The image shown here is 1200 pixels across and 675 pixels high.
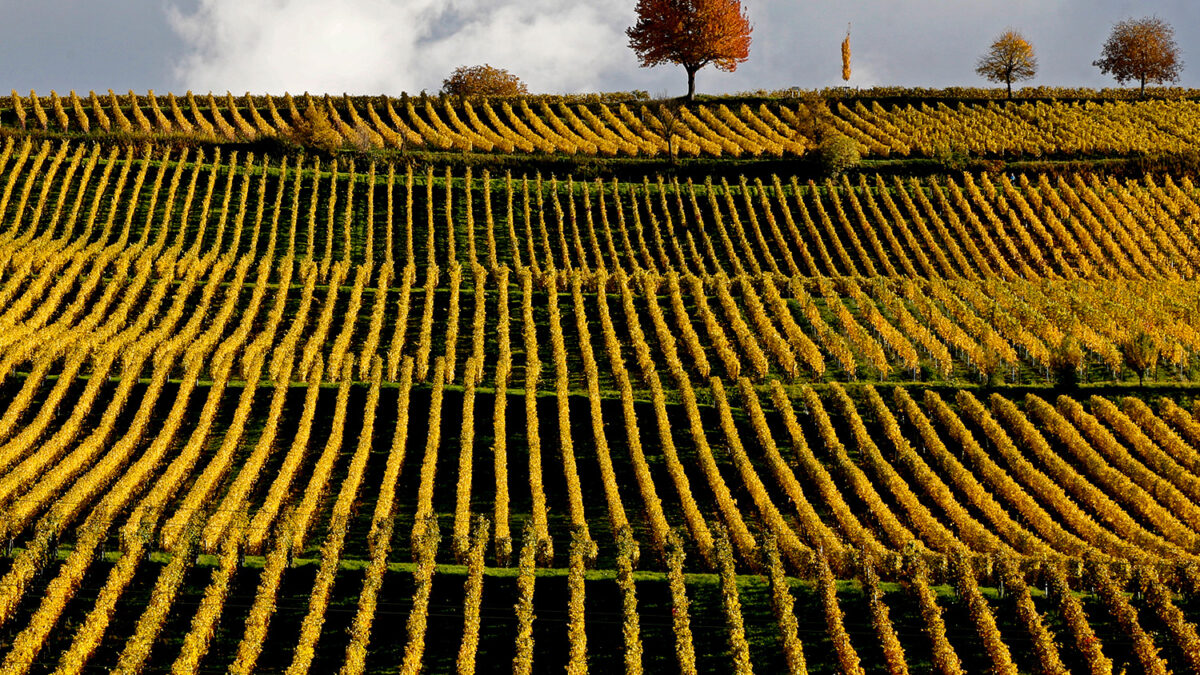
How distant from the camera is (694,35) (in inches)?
3196

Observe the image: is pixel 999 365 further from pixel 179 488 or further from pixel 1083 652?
pixel 179 488

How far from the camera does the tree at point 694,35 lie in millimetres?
81000

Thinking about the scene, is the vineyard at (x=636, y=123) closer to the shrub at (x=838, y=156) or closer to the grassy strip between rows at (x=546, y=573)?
the shrub at (x=838, y=156)

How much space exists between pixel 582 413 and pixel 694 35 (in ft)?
160

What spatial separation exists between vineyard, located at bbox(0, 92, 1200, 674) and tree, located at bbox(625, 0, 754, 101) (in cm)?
1549

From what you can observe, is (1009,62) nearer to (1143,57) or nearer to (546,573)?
(1143,57)

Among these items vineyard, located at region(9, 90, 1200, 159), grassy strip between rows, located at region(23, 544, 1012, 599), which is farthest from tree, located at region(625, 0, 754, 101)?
grassy strip between rows, located at region(23, 544, 1012, 599)

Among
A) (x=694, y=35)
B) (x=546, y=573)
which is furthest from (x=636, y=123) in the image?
(x=546, y=573)

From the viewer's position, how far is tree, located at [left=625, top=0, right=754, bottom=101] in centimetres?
8100

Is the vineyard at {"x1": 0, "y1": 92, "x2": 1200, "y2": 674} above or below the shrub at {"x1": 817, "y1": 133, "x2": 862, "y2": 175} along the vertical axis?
below

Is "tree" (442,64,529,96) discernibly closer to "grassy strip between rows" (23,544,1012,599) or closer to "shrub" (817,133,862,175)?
"shrub" (817,133,862,175)

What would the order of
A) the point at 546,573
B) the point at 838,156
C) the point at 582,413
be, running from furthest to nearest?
1. the point at 838,156
2. the point at 582,413
3. the point at 546,573

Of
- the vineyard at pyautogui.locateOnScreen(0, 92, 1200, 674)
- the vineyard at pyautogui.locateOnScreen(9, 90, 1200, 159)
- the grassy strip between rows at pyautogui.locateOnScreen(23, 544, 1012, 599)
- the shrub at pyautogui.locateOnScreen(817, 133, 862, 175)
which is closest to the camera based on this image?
the vineyard at pyautogui.locateOnScreen(0, 92, 1200, 674)

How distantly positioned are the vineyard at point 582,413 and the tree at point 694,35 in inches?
610
